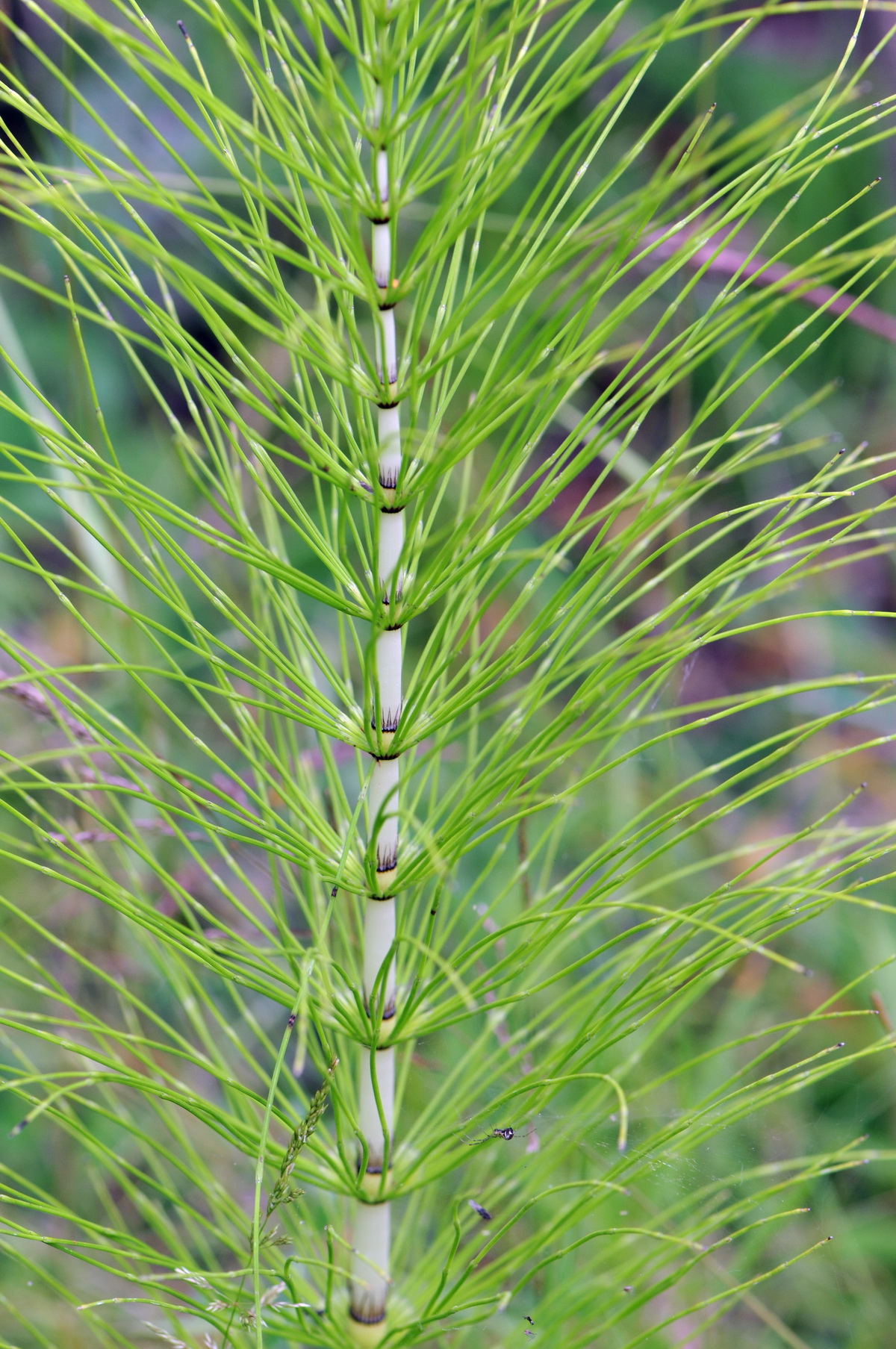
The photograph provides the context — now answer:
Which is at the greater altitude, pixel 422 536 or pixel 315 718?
pixel 422 536

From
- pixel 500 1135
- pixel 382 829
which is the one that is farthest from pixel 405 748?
pixel 500 1135

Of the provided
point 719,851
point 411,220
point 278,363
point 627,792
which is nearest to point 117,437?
point 278,363

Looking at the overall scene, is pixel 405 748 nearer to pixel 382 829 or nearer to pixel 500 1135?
pixel 382 829

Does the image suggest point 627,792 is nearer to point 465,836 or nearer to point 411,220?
point 465,836

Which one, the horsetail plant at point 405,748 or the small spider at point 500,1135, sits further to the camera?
the small spider at point 500,1135

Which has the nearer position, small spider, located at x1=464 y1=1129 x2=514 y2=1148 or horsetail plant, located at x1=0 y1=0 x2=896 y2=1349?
horsetail plant, located at x1=0 y1=0 x2=896 y2=1349
